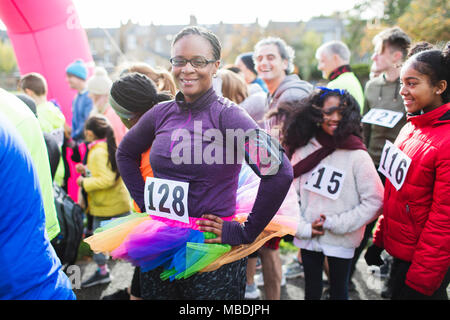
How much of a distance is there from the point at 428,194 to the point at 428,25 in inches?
570

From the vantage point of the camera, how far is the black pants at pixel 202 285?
1.64 meters

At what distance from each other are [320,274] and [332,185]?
2.13 ft

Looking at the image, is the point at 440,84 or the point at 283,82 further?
the point at 283,82

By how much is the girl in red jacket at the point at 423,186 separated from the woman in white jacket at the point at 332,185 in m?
0.20

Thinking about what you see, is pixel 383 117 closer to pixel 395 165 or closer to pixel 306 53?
pixel 395 165

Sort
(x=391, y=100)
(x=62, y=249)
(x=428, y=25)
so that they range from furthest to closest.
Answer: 1. (x=428, y=25)
2. (x=391, y=100)
3. (x=62, y=249)

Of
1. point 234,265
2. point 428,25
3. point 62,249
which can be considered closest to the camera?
point 234,265

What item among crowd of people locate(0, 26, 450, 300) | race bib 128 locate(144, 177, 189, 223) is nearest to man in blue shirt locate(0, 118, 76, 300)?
crowd of people locate(0, 26, 450, 300)

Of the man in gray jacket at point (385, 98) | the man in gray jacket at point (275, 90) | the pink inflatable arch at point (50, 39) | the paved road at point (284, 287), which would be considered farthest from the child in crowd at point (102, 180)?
the man in gray jacket at point (385, 98)

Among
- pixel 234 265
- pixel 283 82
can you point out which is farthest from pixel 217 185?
pixel 283 82

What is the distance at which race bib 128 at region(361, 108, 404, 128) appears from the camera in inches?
117

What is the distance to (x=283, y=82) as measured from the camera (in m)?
3.35

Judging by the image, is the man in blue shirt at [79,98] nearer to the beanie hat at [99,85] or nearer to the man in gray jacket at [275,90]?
the beanie hat at [99,85]
